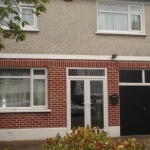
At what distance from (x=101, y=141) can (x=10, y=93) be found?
21.4ft

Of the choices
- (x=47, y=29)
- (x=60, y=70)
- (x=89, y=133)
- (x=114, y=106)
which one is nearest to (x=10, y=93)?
(x=60, y=70)

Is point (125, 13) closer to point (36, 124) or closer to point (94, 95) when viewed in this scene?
point (94, 95)

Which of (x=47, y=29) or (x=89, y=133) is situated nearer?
(x=89, y=133)

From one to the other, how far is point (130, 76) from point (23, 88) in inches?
166

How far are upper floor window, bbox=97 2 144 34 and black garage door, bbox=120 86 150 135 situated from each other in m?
2.41

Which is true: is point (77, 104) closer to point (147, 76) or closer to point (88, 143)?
point (147, 76)

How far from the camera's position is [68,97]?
395 inches

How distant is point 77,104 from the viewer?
10.2 metres

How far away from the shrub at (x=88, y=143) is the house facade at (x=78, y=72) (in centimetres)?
551

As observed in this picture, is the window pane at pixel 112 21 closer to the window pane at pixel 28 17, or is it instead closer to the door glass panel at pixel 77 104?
the door glass panel at pixel 77 104

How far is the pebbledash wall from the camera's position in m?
9.57

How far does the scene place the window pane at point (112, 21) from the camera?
1085 centimetres

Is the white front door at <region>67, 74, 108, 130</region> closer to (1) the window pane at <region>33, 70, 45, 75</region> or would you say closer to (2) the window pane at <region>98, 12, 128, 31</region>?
(1) the window pane at <region>33, 70, 45, 75</region>

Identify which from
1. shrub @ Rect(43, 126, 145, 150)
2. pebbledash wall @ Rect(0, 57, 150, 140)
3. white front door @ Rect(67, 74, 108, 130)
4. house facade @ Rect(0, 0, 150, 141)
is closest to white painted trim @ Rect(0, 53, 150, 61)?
house facade @ Rect(0, 0, 150, 141)
